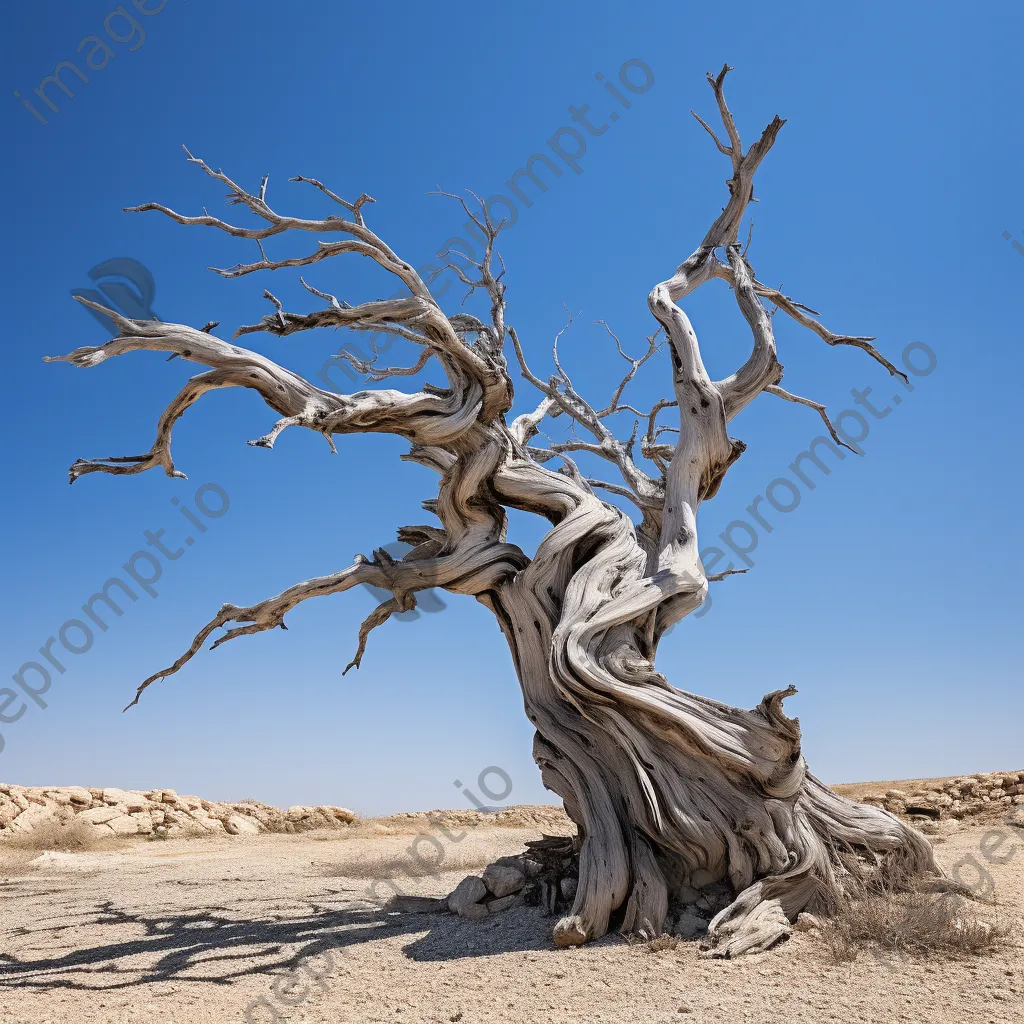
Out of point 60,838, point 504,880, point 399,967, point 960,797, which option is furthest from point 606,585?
point 60,838

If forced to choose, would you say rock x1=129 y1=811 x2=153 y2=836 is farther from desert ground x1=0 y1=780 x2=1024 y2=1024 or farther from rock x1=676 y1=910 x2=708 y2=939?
rock x1=676 y1=910 x2=708 y2=939

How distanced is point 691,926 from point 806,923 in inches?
30.8

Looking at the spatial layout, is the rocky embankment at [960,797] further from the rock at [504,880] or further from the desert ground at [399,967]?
the rock at [504,880]

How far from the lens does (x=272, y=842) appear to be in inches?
522

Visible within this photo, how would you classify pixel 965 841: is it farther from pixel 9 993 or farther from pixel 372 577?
pixel 9 993

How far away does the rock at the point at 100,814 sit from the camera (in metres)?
13.1

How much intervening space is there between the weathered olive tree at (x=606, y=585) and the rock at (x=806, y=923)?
125 millimetres

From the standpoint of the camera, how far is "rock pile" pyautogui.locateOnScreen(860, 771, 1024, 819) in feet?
39.1

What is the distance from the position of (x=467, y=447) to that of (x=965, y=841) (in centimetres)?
775

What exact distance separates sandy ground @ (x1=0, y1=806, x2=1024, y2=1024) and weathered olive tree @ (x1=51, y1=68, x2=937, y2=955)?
1.66ft

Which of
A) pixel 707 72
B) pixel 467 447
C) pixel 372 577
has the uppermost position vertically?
pixel 707 72

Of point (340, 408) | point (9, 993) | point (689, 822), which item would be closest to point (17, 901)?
point (9, 993)

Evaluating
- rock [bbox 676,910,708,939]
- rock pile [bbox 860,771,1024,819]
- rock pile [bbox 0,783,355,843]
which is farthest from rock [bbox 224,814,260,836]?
rock [bbox 676,910,708,939]

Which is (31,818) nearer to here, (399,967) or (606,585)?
(399,967)
